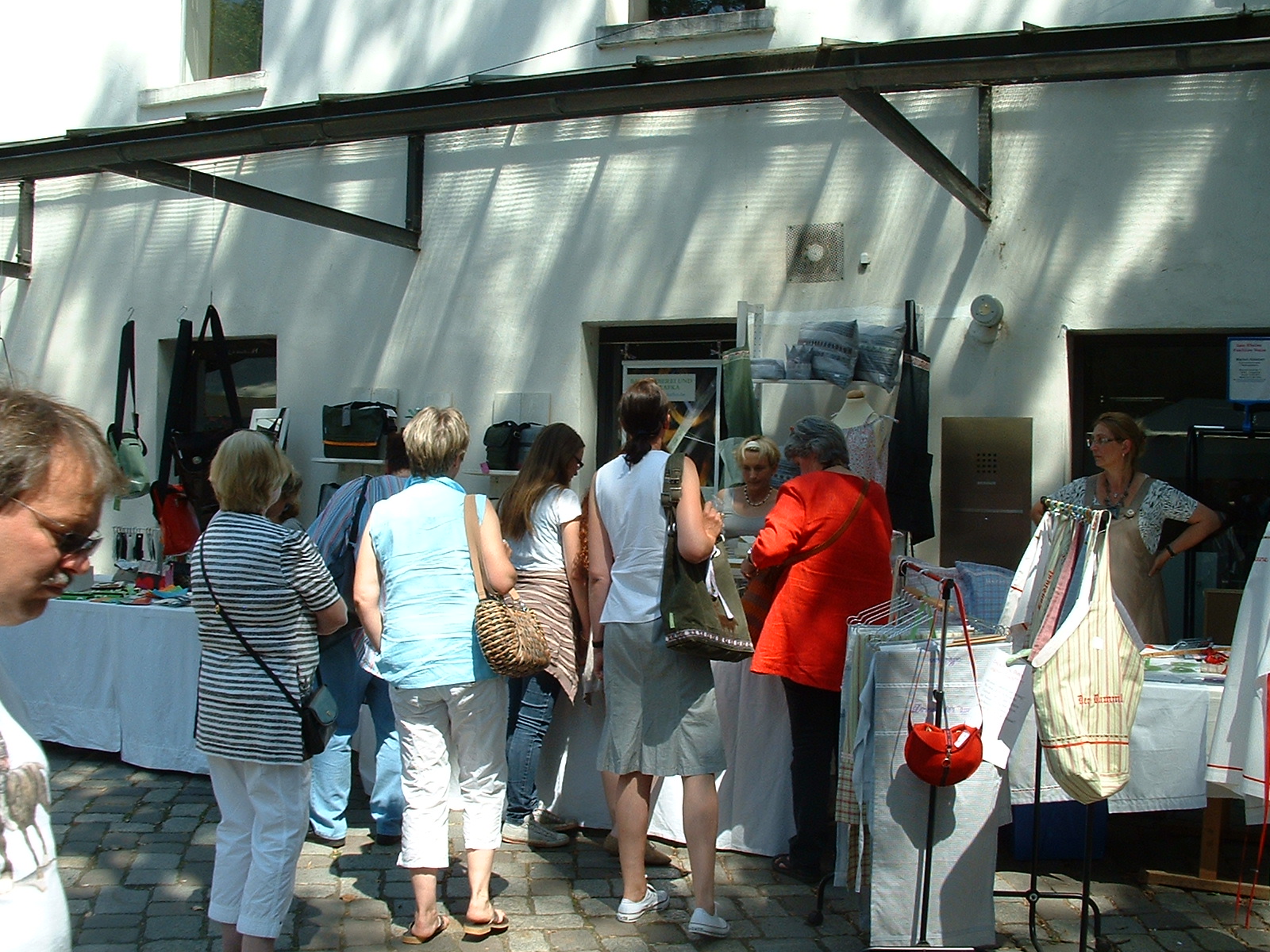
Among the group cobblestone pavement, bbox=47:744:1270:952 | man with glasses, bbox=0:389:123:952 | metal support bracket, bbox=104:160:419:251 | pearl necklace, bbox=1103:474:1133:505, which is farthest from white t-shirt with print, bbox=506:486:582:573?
man with glasses, bbox=0:389:123:952

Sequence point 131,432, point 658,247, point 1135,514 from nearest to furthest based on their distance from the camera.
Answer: point 1135,514, point 658,247, point 131,432

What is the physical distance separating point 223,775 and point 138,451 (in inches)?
185

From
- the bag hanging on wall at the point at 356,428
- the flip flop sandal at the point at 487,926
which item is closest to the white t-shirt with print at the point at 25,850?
the flip flop sandal at the point at 487,926

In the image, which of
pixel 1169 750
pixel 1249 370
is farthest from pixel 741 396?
pixel 1169 750

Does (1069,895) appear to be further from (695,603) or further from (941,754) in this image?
(695,603)

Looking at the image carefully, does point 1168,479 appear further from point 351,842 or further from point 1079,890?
point 351,842

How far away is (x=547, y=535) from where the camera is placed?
489 cm

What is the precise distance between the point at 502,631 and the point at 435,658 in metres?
0.24

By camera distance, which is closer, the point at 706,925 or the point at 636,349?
the point at 706,925

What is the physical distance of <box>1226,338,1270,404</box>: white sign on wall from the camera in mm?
5691

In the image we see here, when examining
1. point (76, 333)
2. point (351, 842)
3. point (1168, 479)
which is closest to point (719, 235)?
point (1168, 479)

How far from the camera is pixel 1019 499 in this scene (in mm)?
6109

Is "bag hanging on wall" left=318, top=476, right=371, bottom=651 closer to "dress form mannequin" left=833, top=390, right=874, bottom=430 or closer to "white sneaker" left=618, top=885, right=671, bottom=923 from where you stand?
"white sneaker" left=618, top=885, right=671, bottom=923

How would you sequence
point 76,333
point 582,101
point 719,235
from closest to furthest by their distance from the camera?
point 582,101, point 719,235, point 76,333
